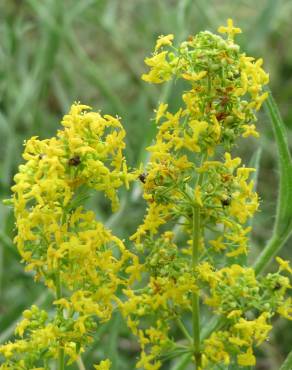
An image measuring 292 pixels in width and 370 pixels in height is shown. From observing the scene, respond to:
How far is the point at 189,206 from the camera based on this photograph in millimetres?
1343

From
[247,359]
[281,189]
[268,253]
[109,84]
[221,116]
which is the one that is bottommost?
[247,359]

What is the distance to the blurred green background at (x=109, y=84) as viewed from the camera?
2.52m

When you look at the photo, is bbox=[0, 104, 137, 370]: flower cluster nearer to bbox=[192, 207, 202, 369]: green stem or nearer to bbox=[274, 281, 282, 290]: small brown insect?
bbox=[192, 207, 202, 369]: green stem

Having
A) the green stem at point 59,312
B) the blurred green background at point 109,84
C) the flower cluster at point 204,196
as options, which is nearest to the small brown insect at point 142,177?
the flower cluster at point 204,196

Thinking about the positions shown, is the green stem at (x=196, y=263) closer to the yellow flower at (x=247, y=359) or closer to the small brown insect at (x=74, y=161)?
the yellow flower at (x=247, y=359)

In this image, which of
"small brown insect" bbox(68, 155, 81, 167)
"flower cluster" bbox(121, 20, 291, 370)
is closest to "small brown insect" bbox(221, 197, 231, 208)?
"flower cluster" bbox(121, 20, 291, 370)

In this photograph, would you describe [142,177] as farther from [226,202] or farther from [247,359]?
[247,359]

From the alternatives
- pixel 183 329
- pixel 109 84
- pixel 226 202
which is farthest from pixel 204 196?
pixel 109 84

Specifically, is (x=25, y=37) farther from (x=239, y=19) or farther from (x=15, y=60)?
(x=239, y=19)

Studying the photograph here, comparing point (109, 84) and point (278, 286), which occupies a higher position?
point (109, 84)

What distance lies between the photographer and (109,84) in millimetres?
3758

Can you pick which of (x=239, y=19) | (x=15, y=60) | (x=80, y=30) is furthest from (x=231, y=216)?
(x=80, y=30)

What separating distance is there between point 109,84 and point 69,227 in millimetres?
2492

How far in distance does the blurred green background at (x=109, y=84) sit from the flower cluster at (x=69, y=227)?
0.49 metres
